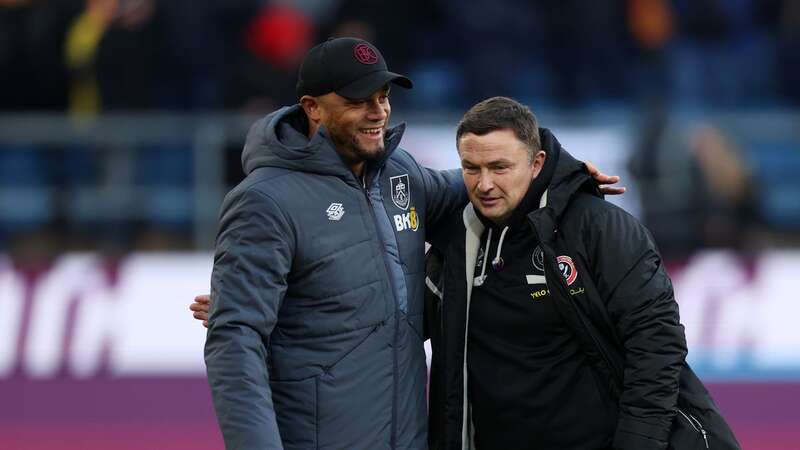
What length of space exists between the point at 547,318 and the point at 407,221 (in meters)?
0.58

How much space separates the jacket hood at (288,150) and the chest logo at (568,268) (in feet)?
2.25

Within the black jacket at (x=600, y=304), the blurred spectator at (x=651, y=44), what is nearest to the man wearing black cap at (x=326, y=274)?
the black jacket at (x=600, y=304)

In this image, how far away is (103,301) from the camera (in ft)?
29.0

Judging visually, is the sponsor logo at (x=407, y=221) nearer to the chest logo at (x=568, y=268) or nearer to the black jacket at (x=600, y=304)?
the black jacket at (x=600, y=304)

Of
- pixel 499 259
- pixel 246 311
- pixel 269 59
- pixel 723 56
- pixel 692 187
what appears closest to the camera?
pixel 246 311

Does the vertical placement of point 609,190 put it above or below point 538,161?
below

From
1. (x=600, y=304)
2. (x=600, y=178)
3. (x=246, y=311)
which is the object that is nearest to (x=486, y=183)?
(x=600, y=178)

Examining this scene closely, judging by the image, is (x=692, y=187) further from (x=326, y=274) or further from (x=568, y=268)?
(x=326, y=274)

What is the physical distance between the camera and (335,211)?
442 cm

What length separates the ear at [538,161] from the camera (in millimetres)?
4613

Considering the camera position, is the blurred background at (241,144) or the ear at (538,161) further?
the blurred background at (241,144)

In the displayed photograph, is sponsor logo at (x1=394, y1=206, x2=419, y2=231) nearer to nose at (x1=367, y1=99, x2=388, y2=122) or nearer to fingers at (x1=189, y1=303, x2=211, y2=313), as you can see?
nose at (x1=367, y1=99, x2=388, y2=122)

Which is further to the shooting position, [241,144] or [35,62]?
[35,62]

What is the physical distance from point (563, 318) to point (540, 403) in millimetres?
296
